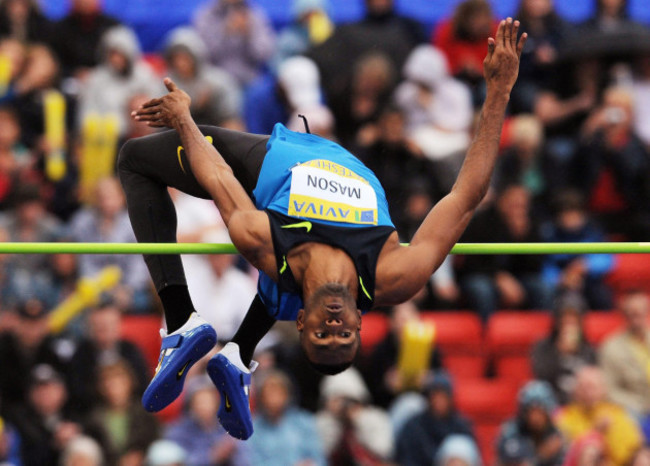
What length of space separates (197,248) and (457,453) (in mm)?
3666

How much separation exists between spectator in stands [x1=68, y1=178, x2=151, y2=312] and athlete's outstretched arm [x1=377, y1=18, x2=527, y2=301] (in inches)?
173

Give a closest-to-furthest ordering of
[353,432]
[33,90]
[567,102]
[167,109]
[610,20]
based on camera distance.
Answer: [167,109], [353,432], [33,90], [567,102], [610,20]

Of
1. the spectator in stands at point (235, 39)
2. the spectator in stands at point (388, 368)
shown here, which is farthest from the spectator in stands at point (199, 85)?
the spectator in stands at point (388, 368)

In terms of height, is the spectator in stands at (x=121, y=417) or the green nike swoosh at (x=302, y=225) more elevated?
the green nike swoosh at (x=302, y=225)

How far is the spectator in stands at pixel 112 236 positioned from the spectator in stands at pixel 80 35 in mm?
1762

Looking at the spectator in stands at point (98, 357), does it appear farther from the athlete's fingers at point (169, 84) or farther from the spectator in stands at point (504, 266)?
the athlete's fingers at point (169, 84)

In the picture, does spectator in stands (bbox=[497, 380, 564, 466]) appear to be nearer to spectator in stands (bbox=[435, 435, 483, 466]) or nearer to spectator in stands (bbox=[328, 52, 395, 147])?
spectator in stands (bbox=[435, 435, 483, 466])

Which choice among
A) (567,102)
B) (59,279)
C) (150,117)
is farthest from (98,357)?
(567,102)

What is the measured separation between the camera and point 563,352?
10.9 meters

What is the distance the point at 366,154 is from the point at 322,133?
42cm

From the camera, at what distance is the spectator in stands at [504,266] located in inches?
444

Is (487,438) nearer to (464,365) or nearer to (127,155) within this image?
(464,365)

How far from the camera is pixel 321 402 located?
35.1 ft

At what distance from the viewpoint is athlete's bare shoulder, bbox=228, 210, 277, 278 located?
22.1ft
